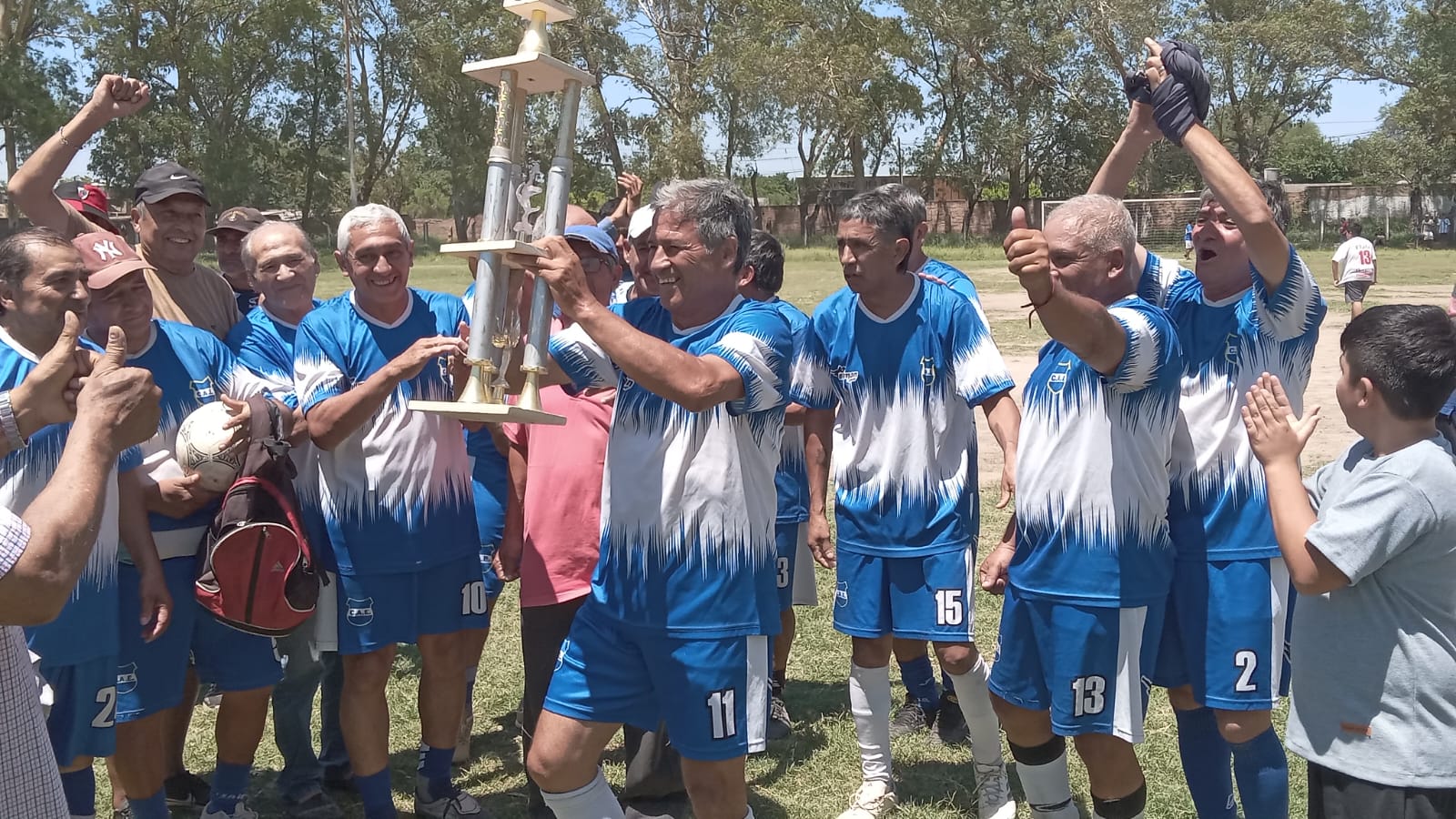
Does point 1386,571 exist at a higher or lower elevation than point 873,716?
higher

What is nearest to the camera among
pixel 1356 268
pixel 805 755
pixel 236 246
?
pixel 805 755

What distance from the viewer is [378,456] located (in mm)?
4285

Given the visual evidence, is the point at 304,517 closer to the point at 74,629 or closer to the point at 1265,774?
the point at 74,629

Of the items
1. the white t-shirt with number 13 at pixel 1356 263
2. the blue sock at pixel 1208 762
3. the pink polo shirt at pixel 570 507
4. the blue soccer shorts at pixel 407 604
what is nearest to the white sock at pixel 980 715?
the blue sock at pixel 1208 762

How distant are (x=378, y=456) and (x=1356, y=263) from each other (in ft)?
35.6

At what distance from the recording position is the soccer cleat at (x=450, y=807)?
475 centimetres

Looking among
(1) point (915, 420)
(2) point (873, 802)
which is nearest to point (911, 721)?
(2) point (873, 802)

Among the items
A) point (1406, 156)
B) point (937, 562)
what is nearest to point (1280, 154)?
point (1406, 156)

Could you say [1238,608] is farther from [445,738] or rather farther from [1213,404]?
[445,738]

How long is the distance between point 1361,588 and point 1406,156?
50.8 metres

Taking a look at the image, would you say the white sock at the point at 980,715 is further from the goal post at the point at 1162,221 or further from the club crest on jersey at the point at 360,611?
the goal post at the point at 1162,221

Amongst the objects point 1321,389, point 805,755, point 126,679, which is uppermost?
point 1321,389

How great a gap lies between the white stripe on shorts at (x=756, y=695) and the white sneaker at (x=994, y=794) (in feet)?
5.05

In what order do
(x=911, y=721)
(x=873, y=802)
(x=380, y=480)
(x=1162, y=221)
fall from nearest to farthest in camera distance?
(x=380, y=480) → (x=873, y=802) → (x=911, y=721) → (x=1162, y=221)
